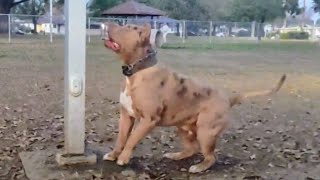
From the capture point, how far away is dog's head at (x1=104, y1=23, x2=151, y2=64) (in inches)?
189

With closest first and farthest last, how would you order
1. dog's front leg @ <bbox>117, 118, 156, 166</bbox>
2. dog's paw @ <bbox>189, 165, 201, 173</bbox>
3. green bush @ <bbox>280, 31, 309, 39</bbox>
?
dog's front leg @ <bbox>117, 118, 156, 166</bbox> → dog's paw @ <bbox>189, 165, 201, 173</bbox> → green bush @ <bbox>280, 31, 309, 39</bbox>

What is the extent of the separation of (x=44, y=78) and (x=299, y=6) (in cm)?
5272

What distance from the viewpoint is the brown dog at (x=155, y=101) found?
4.90 meters

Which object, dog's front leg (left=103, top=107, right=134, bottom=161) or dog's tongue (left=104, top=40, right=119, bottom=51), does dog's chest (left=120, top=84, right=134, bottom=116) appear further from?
dog's tongue (left=104, top=40, right=119, bottom=51)

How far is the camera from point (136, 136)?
499cm

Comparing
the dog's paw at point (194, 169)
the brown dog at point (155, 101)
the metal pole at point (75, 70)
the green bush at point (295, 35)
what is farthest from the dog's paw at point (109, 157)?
the green bush at point (295, 35)

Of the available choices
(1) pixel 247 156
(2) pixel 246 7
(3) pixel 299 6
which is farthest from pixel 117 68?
(3) pixel 299 6

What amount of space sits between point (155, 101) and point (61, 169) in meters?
0.99

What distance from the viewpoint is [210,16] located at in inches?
2491

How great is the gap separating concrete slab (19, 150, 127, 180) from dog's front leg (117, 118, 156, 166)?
0.09 metres

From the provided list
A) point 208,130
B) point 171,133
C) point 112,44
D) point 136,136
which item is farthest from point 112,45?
point 171,133

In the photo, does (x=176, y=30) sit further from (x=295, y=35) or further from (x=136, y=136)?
(x=136, y=136)

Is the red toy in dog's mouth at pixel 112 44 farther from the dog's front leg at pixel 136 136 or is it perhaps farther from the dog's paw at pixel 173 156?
the dog's paw at pixel 173 156

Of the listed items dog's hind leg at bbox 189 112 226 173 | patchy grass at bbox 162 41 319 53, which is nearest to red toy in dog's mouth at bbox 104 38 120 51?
dog's hind leg at bbox 189 112 226 173
